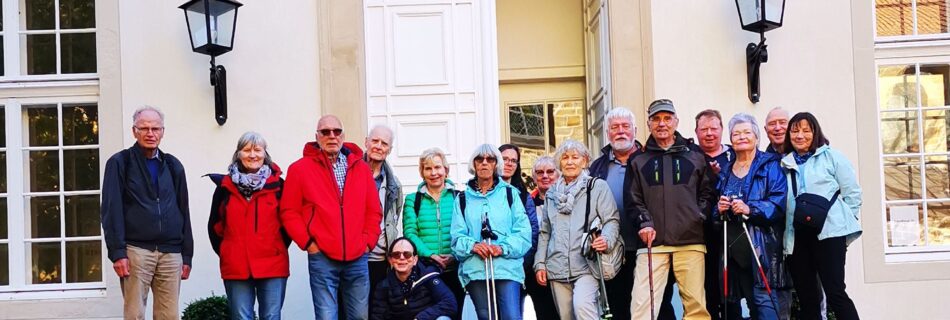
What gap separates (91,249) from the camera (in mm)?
8266

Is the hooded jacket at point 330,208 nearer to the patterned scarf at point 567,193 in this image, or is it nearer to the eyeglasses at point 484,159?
the eyeglasses at point 484,159

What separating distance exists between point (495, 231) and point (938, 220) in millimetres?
3681

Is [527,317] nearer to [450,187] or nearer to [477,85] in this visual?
[450,187]

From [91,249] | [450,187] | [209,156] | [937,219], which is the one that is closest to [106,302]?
[91,249]

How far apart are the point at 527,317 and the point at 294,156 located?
88.8 inches

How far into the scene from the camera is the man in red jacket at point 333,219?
21.3 feet

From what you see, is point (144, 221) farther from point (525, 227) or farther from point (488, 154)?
point (525, 227)

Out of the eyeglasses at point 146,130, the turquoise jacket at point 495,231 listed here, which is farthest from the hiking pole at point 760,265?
the eyeglasses at point 146,130

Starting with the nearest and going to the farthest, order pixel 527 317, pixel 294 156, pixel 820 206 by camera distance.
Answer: pixel 820 206, pixel 527 317, pixel 294 156

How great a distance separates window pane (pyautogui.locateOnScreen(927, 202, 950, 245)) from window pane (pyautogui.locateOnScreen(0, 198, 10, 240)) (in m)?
6.58

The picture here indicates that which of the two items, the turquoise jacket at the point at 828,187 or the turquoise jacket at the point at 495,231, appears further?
the turquoise jacket at the point at 495,231

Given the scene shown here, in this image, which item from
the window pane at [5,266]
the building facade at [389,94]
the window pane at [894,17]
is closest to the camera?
the building facade at [389,94]

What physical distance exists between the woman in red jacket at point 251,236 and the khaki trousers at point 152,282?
33 cm

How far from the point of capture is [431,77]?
27.3 feet
